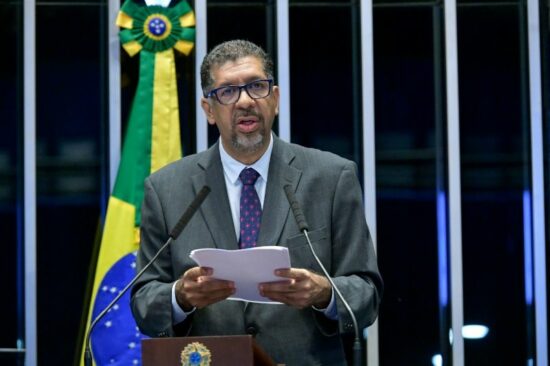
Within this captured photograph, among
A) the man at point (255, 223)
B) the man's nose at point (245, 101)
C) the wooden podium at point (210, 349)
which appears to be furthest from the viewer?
the man's nose at point (245, 101)

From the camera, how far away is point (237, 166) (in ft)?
11.6

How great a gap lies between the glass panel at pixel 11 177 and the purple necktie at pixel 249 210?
8.86 feet

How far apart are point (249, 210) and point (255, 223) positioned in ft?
0.16

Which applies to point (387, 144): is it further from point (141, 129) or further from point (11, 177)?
point (11, 177)

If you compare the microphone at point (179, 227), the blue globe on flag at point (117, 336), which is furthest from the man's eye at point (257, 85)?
the blue globe on flag at point (117, 336)

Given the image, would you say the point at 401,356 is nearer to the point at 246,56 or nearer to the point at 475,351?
the point at 475,351

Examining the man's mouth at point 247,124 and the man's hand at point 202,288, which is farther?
the man's mouth at point 247,124

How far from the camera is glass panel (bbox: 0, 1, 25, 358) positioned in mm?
5926

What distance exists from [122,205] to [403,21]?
5.56 ft

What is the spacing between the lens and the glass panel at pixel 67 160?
5.93m

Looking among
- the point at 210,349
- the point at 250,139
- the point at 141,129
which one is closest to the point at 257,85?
the point at 250,139

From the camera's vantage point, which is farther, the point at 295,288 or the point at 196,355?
the point at 295,288

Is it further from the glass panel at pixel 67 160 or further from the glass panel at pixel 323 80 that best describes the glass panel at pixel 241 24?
the glass panel at pixel 67 160

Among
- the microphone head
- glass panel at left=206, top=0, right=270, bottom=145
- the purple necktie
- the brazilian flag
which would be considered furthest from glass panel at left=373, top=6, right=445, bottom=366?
the microphone head
